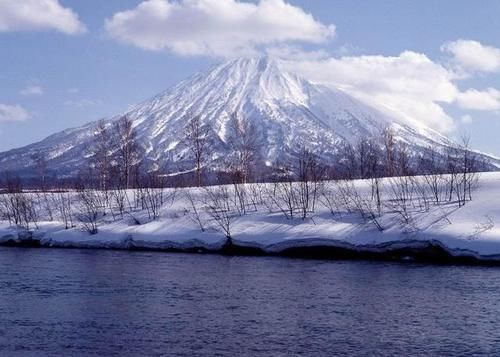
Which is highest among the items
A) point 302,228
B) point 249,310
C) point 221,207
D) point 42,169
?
point 42,169

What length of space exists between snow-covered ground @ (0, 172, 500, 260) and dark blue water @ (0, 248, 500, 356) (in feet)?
9.54

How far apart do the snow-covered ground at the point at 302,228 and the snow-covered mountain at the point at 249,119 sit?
237 ft

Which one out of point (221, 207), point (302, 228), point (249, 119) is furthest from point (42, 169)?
point (249, 119)

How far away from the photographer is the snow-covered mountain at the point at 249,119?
12031 cm

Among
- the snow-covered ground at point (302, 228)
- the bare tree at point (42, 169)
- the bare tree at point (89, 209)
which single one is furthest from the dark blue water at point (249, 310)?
the bare tree at point (42, 169)

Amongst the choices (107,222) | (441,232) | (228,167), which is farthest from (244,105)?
(441,232)

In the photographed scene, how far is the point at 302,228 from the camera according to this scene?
29547mm

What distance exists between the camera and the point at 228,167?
→ 46.8m

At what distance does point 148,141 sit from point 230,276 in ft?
322

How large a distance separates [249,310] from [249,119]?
120 m

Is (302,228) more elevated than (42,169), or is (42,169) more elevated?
(42,169)

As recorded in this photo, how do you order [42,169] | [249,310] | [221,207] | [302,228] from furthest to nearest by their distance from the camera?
[42,169] → [221,207] → [302,228] → [249,310]

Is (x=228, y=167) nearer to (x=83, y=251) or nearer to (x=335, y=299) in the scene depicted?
(x=83, y=251)

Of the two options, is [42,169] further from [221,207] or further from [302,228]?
[302,228]
